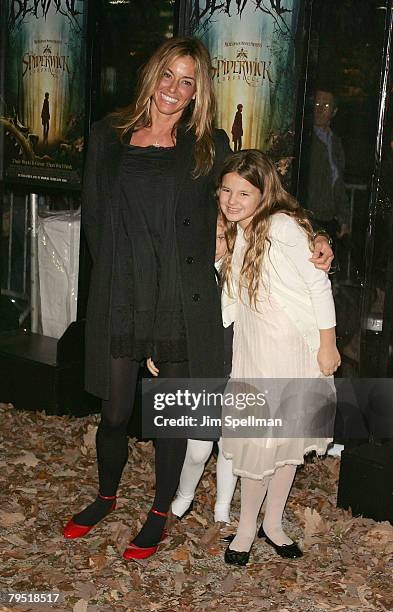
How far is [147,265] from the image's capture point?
3.12m

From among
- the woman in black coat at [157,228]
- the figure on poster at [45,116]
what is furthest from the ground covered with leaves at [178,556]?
the figure on poster at [45,116]

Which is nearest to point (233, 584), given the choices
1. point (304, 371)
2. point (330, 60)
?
point (304, 371)

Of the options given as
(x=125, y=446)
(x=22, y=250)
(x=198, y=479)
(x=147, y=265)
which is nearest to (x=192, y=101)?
(x=147, y=265)

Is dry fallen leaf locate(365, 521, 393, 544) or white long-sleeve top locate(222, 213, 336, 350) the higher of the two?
white long-sleeve top locate(222, 213, 336, 350)

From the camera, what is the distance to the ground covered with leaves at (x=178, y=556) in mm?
3154

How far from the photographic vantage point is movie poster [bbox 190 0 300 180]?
13.8 ft

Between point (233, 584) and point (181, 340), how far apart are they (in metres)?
0.96

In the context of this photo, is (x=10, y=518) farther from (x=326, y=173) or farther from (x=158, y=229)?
(x=326, y=173)

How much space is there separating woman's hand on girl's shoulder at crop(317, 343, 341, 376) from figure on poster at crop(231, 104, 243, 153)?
1.53 metres

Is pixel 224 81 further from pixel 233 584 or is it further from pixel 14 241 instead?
pixel 233 584

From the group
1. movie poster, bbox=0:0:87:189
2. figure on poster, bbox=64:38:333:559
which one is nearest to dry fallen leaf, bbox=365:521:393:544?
figure on poster, bbox=64:38:333:559

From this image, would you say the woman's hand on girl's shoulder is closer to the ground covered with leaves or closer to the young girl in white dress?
the young girl in white dress

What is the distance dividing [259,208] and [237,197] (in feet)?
0.32

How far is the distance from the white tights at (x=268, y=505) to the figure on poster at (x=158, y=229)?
0.48 m
